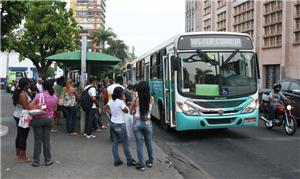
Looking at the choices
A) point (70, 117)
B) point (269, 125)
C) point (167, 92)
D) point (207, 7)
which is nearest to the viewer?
point (70, 117)

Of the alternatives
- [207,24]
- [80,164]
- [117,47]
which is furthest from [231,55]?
[117,47]

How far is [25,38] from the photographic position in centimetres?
3556

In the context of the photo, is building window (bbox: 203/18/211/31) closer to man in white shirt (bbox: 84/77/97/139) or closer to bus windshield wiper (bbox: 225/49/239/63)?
bus windshield wiper (bbox: 225/49/239/63)

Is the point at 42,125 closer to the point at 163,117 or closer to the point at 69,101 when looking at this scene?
the point at 69,101

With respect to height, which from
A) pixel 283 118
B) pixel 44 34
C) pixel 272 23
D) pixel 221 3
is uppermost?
pixel 221 3

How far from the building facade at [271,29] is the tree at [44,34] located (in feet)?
58.6

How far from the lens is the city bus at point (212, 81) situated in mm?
11242

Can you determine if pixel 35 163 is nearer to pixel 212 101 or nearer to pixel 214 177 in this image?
pixel 214 177

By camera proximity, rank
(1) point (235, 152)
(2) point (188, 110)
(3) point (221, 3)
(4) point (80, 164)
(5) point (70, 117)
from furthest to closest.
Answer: (3) point (221, 3) → (5) point (70, 117) → (2) point (188, 110) → (1) point (235, 152) → (4) point (80, 164)

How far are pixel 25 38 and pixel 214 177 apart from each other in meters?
31.1

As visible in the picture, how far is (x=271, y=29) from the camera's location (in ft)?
128

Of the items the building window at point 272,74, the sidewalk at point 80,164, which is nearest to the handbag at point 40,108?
the sidewalk at point 80,164

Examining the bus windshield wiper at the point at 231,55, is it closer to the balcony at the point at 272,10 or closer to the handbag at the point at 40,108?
the handbag at the point at 40,108

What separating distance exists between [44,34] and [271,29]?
67.2 feet
